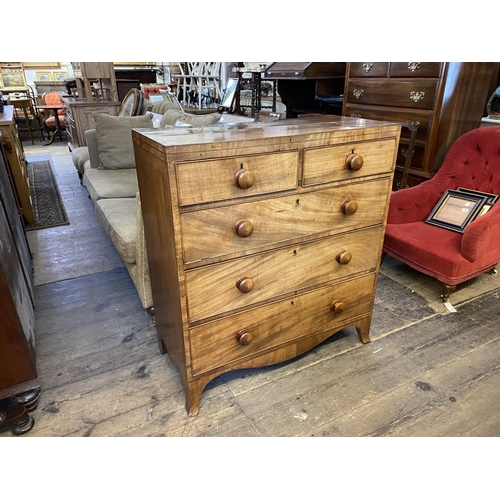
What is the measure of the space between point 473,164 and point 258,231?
5.85ft

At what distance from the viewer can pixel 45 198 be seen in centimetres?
409

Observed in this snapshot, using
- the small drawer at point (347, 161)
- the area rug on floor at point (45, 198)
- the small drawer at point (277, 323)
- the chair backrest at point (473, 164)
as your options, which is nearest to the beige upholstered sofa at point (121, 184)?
the area rug on floor at point (45, 198)

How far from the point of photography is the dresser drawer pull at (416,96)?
2449mm

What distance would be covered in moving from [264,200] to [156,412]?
0.94 m

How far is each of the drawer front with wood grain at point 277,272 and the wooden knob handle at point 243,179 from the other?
0.28 meters

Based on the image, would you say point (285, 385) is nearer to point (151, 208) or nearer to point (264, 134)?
point (151, 208)

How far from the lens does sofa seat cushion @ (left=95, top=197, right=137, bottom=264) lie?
6.55ft

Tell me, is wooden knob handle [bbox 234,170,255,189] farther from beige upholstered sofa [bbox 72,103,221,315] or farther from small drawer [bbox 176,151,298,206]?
beige upholstered sofa [bbox 72,103,221,315]

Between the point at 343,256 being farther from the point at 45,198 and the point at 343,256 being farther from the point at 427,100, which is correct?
the point at 45,198

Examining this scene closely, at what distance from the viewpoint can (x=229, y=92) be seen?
571 cm

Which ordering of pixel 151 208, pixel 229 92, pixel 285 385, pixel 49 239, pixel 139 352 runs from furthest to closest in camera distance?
pixel 229 92 → pixel 49 239 → pixel 139 352 → pixel 285 385 → pixel 151 208

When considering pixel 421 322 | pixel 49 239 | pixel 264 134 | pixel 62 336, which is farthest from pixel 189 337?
pixel 49 239

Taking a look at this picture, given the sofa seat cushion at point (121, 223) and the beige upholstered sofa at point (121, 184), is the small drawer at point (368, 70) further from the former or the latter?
the sofa seat cushion at point (121, 223)

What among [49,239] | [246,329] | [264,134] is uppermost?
[264,134]
